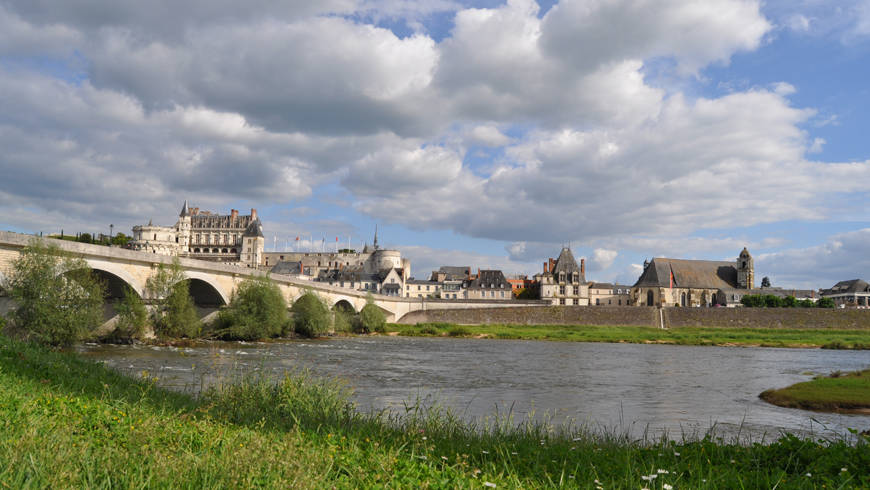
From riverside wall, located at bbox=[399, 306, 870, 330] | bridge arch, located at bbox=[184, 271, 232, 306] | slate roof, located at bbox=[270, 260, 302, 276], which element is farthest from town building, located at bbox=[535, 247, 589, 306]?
bridge arch, located at bbox=[184, 271, 232, 306]

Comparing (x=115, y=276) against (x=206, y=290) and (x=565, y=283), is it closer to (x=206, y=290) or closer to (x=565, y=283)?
(x=206, y=290)

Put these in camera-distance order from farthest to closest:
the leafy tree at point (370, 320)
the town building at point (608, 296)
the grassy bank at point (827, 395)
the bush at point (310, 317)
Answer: the town building at point (608, 296) < the leafy tree at point (370, 320) < the bush at point (310, 317) < the grassy bank at point (827, 395)

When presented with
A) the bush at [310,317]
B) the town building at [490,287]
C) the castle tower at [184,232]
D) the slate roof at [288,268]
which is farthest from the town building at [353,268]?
the bush at [310,317]

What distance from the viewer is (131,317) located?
3253cm

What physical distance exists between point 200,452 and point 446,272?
119 m

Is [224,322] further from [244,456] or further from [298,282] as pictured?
[244,456]

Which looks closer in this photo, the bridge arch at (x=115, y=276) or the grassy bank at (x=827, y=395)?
the grassy bank at (x=827, y=395)

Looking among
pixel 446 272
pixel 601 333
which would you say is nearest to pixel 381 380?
pixel 601 333

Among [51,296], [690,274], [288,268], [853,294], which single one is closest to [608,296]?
[690,274]

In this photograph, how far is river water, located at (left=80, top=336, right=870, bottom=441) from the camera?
15.1 metres

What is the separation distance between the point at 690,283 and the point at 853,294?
147 ft

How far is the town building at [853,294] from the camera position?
121537 mm

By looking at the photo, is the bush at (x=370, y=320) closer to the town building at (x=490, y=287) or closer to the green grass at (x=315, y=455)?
the town building at (x=490, y=287)

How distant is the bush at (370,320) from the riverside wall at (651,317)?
1859 centimetres
